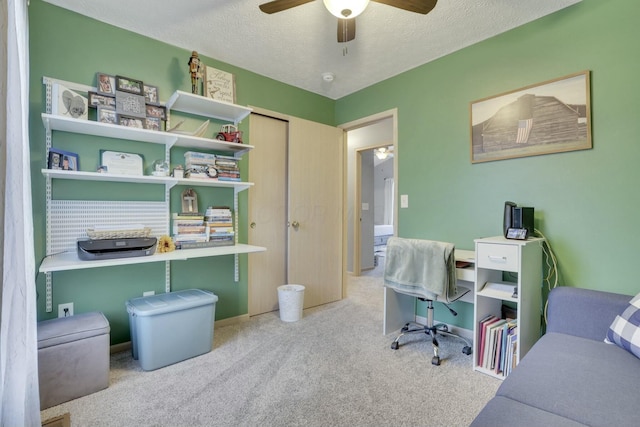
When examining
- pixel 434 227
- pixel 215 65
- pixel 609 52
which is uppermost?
pixel 215 65

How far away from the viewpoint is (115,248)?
1.89m


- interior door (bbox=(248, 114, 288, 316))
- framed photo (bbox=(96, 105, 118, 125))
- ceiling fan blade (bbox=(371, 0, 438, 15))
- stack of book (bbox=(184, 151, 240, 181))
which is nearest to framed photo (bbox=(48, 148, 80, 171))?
framed photo (bbox=(96, 105, 118, 125))

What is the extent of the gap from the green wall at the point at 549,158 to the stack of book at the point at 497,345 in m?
0.54

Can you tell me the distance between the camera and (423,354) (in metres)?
2.22

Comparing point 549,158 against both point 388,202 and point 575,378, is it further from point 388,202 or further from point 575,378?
point 388,202

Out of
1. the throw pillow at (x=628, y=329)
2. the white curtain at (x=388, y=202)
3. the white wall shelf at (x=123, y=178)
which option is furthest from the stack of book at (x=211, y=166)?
the white curtain at (x=388, y=202)

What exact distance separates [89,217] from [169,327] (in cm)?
97

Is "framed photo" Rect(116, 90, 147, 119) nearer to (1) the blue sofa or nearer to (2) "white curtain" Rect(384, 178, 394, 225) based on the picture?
(1) the blue sofa

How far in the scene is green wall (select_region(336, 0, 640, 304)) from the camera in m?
1.82

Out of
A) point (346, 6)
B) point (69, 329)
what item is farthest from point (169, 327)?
point (346, 6)

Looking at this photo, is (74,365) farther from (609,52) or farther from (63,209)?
(609,52)

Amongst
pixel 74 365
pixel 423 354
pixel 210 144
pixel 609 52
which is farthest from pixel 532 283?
pixel 74 365

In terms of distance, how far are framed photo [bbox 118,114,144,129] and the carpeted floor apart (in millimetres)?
1651

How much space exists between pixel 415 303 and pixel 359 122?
203cm
